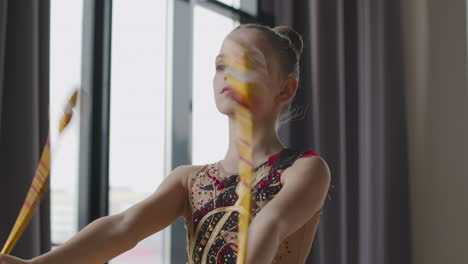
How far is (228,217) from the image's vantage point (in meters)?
0.81


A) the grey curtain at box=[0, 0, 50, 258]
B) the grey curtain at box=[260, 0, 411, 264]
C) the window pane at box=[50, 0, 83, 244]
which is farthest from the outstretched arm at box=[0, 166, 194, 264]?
the grey curtain at box=[260, 0, 411, 264]

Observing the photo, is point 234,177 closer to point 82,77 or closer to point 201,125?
point 82,77

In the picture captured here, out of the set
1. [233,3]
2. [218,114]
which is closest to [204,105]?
[218,114]

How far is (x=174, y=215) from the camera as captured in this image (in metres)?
0.88

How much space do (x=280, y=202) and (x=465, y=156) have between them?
2838mm

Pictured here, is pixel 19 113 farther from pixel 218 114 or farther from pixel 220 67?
pixel 218 114

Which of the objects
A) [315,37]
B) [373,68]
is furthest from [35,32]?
[373,68]

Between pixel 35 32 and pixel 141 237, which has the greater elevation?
pixel 35 32

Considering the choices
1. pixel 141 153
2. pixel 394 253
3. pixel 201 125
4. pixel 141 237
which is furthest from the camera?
pixel 394 253

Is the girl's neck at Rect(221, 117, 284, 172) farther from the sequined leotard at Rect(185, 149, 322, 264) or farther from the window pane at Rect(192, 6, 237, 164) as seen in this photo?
the window pane at Rect(192, 6, 237, 164)

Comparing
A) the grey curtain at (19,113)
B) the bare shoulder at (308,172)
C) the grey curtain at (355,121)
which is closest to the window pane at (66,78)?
the grey curtain at (19,113)

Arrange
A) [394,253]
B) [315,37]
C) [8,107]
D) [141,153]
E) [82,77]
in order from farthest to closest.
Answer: [394,253]
[315,37]
[141,153]
[82,77]
[8,107]

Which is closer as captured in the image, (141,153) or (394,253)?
(141,153)

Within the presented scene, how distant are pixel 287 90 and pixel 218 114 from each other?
6.52 ft
